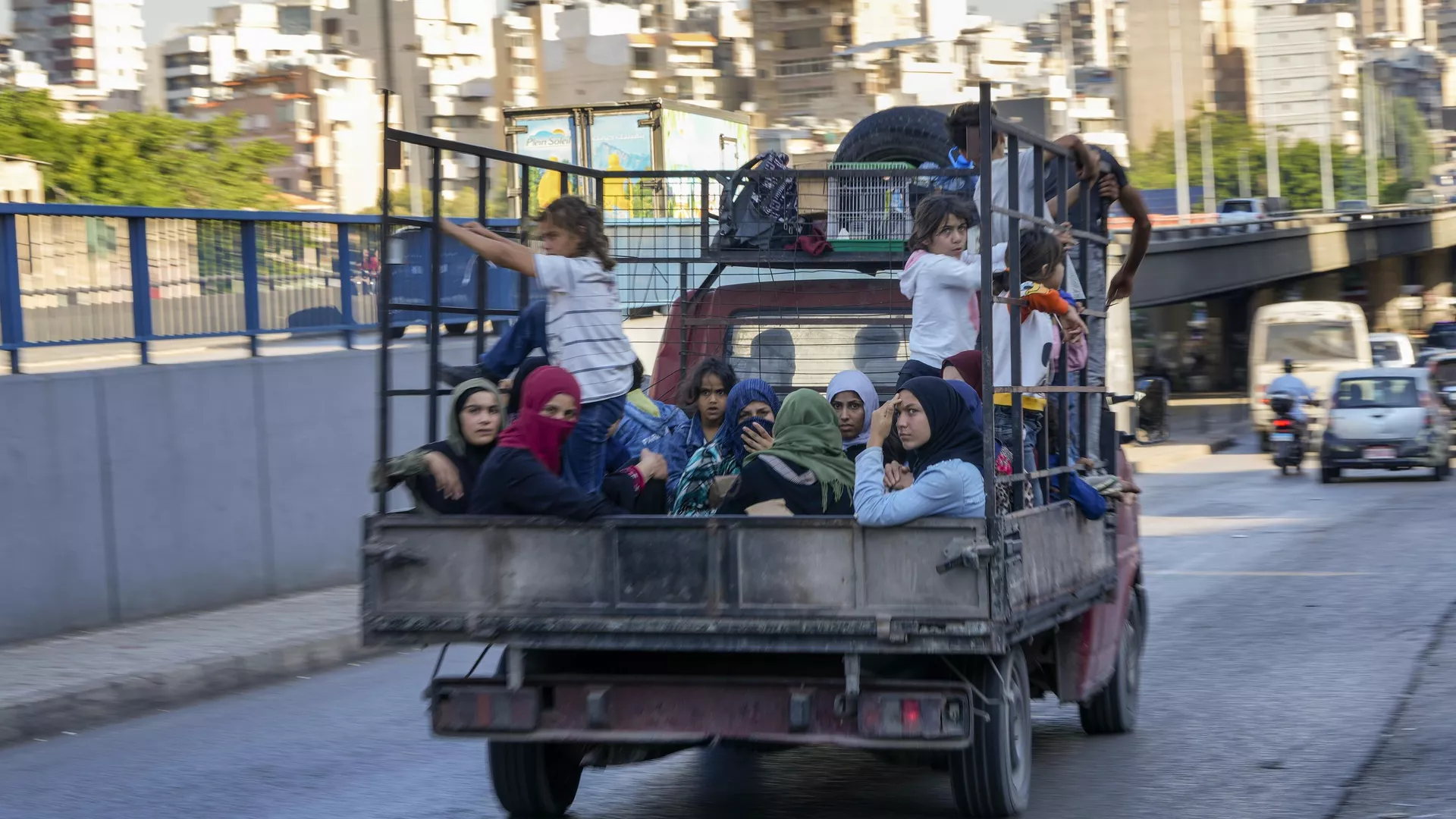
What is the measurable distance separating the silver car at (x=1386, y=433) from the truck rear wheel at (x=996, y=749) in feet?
68.9

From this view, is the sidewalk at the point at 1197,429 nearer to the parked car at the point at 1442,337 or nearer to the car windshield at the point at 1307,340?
the car windshield at the point at 1307,340

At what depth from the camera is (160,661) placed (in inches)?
379

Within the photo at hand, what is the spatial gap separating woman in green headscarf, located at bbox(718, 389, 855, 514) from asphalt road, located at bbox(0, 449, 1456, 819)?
1173 millimetres

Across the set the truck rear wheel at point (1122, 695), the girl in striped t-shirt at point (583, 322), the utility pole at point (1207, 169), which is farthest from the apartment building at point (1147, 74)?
the girl in striped t-shirt at point (583, 322)

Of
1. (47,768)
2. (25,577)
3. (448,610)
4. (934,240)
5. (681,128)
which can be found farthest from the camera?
(681,128)

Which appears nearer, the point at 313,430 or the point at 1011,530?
the point at 1011,530

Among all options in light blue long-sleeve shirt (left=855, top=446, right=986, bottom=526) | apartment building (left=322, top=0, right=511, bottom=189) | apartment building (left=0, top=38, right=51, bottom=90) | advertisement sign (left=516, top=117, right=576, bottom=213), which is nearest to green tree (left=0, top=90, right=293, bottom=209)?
advertisement sign (left=516, top=117, right=576, bottom=213)

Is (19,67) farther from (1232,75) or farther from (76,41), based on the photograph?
(1232,75)

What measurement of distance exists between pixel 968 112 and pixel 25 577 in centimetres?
692

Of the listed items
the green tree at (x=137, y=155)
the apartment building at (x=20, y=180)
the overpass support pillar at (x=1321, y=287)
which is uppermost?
the green tree at (x=137, y=155)

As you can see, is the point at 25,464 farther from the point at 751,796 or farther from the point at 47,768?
the point at 751,796

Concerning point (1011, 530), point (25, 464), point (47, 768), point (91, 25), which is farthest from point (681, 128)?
point (91, 25)

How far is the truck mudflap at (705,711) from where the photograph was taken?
5.17 meters

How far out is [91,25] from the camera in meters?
190
